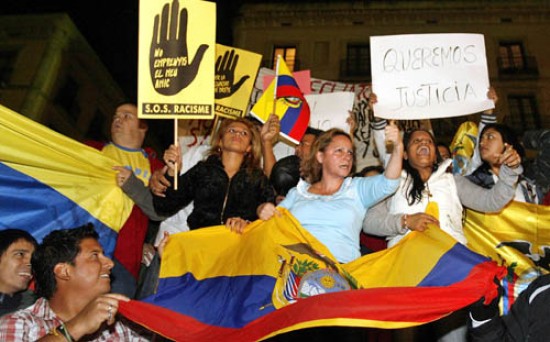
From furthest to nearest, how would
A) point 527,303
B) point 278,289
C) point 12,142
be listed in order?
point 12,142 < point 278,289 < point 527,303

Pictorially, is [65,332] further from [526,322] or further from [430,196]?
[430,196]

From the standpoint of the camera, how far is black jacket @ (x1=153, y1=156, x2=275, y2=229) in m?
5.01

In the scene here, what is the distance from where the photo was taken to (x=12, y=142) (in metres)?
4.84

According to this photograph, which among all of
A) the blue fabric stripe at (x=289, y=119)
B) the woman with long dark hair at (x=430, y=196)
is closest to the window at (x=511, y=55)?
the blue fabric stripe at (x=289, y=119)

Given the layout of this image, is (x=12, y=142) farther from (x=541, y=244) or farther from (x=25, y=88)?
(x=25, y=88)

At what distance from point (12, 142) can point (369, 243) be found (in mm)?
2978

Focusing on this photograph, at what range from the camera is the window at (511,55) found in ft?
79.9

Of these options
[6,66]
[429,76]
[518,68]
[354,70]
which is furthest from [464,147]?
[6,66]

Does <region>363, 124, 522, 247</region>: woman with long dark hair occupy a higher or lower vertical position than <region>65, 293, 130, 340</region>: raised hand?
higher

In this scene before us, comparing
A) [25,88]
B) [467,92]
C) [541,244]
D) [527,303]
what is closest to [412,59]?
[467,92]

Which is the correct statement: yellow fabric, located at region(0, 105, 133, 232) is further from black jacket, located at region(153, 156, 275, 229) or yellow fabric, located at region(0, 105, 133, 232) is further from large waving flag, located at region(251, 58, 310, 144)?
large waving flag, located at region(251, 58, 310, 144)

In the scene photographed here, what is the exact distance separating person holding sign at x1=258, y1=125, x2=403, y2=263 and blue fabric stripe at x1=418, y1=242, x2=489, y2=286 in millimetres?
666

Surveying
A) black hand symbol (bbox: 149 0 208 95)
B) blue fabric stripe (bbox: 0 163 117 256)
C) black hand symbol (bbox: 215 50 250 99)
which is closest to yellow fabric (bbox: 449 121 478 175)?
black hand symbol (bbox: 215 50 250 99)

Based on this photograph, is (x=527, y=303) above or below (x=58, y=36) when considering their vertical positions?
below
